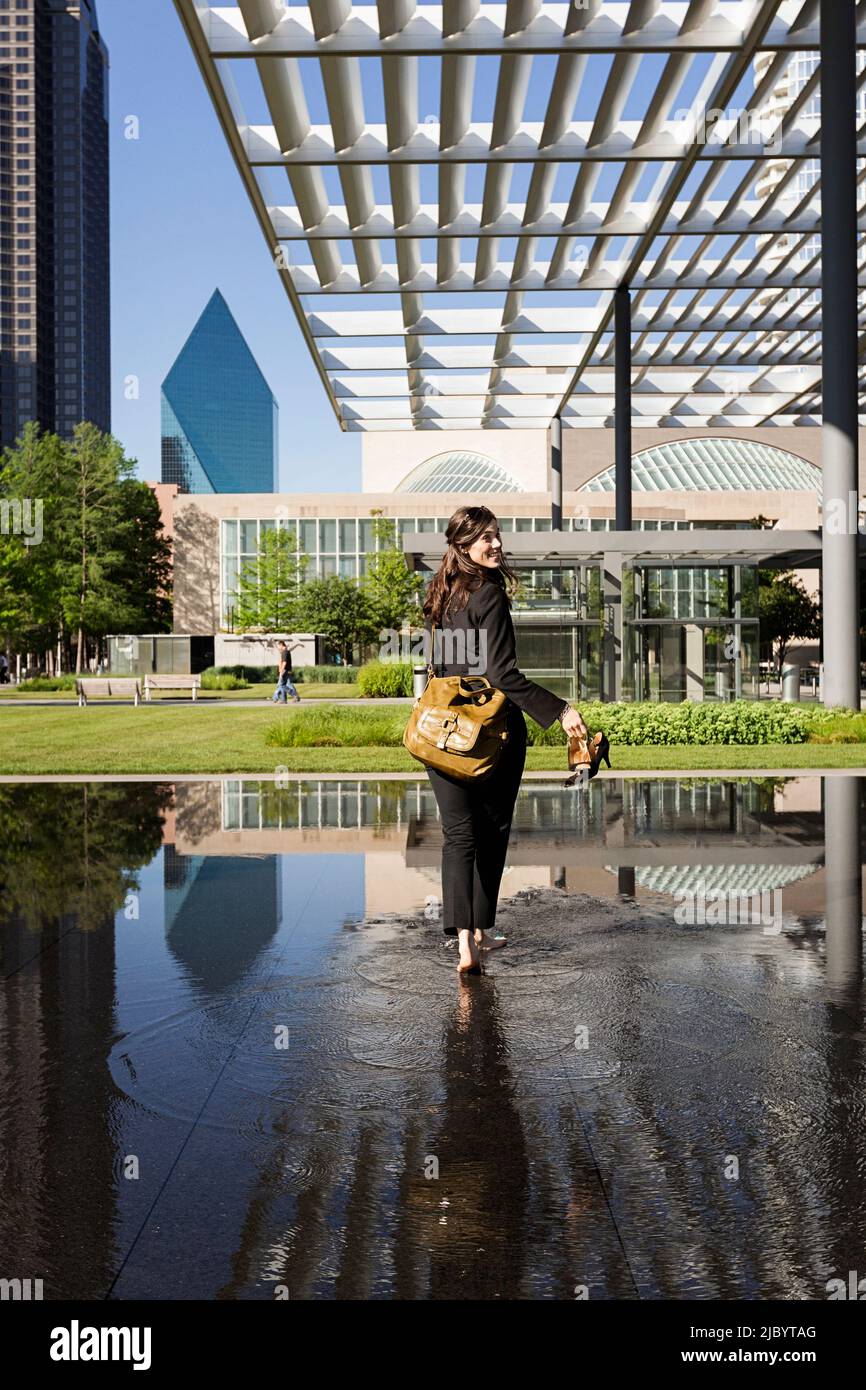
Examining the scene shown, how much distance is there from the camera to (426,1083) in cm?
437

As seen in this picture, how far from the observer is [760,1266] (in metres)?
2.98

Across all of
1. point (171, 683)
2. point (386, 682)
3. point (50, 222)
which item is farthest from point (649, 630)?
point (50, 222)

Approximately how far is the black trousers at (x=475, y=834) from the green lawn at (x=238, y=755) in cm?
970

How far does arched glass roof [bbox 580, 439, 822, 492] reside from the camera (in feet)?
276

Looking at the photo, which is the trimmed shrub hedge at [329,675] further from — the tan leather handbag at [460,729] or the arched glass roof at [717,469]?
the tan leather handbag at [460,729]

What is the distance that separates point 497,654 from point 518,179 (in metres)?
20.8

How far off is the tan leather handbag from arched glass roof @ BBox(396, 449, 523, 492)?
87.7 m

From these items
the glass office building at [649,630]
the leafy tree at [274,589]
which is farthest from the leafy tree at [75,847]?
the leafy tree at [274,589]

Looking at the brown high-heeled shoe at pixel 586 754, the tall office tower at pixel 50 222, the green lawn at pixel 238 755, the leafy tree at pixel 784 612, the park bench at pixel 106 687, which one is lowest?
the green lawn at pixel 238 755

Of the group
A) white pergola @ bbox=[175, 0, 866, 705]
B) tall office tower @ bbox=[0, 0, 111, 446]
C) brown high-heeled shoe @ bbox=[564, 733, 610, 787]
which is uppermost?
tall office tower @ bbox=[0, 0, 111, 446]

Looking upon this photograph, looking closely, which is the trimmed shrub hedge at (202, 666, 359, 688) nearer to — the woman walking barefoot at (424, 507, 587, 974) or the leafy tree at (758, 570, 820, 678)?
the leafy tree at (758, 570, 820, 678)

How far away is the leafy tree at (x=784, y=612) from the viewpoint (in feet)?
171

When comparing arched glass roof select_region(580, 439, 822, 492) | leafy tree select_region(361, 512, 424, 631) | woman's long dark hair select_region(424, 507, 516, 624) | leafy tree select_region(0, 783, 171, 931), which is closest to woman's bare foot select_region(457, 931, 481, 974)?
woman's long dark hair select_region(424, 507, 516, 624)

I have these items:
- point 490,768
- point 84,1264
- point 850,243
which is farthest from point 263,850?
point 850,243
